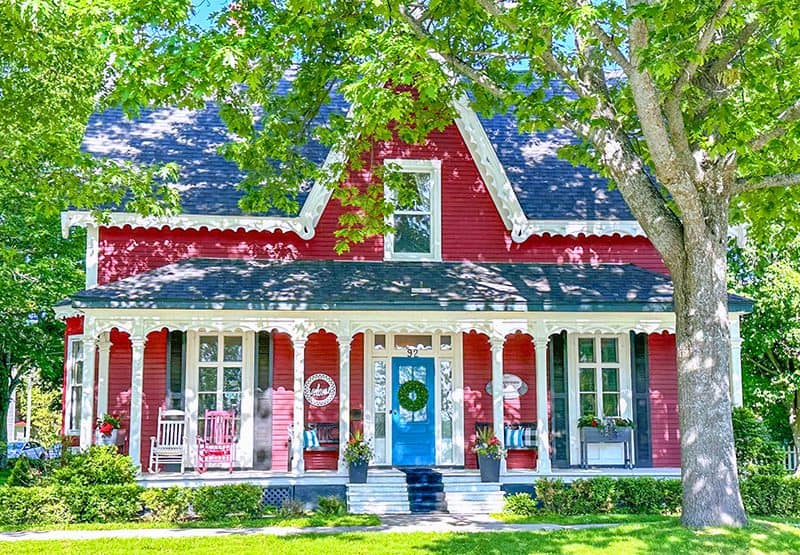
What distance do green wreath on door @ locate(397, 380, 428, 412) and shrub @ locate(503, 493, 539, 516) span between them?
3.30m

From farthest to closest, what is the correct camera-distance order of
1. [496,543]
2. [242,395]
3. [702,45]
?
[242,395] → [496,543] → [702,45]

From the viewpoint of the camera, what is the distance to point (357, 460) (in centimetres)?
1480

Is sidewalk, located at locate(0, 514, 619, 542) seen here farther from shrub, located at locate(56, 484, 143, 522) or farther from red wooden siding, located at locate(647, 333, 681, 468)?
red wooden siding, located at locate(647, 333, 681, 468)

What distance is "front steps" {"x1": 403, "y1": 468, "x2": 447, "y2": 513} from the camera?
14.7 m

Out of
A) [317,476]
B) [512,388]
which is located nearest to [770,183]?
A: [512,388]

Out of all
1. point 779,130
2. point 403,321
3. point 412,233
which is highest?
point 779,130

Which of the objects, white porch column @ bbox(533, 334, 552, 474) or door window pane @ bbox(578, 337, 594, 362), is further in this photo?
door window pane @ bbox(578, 337, 594, 362)

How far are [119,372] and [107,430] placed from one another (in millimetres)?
1510

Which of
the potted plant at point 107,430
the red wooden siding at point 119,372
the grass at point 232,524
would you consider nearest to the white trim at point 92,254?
the red wooden siding at point 119,372

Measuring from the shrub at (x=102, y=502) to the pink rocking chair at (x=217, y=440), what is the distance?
7.99 ft

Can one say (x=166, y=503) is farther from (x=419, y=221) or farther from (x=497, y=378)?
(x=419, y=221)

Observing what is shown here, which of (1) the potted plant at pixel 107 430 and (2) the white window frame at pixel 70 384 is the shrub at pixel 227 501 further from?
(2) the white window frame at pixel 70 384

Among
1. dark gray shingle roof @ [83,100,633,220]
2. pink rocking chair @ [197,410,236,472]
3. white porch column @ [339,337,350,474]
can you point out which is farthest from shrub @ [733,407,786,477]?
pink rocking chair @ [197,410,236,472]

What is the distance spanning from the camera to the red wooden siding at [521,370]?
17297 mm
